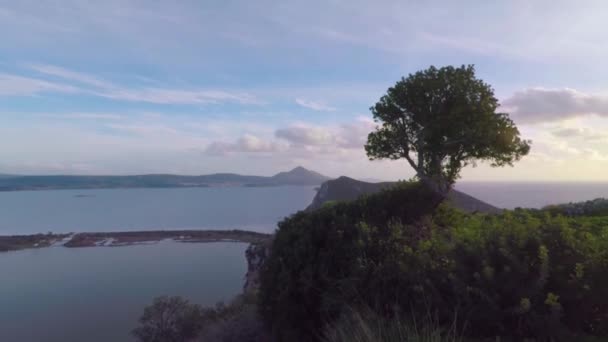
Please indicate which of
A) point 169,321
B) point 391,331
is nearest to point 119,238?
point 169,321

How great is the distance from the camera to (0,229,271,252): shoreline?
176ft

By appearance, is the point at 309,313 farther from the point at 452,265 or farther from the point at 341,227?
the point at 452,265

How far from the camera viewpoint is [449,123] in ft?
30.1

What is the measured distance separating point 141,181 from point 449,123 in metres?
153

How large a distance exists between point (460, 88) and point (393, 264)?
20.1ft

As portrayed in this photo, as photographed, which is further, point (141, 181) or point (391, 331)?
point (141, 181)

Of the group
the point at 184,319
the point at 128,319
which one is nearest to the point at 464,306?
the point at 184,319

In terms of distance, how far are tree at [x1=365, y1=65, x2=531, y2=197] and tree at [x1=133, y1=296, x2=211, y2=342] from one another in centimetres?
1191

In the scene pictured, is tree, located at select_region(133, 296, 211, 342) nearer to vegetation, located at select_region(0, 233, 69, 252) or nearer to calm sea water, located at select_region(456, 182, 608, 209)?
calm sea water, located at select_region(456, 182, 608, 209)

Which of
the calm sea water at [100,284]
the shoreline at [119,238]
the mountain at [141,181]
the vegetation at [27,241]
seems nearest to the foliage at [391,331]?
the calm sea water at [100,284]

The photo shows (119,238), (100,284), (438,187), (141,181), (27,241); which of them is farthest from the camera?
(141,181)

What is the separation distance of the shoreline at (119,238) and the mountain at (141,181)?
84.3m

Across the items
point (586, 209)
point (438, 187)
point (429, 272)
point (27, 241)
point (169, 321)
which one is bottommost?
point (27, 241)

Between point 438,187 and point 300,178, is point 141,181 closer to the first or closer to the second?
point 300,178
